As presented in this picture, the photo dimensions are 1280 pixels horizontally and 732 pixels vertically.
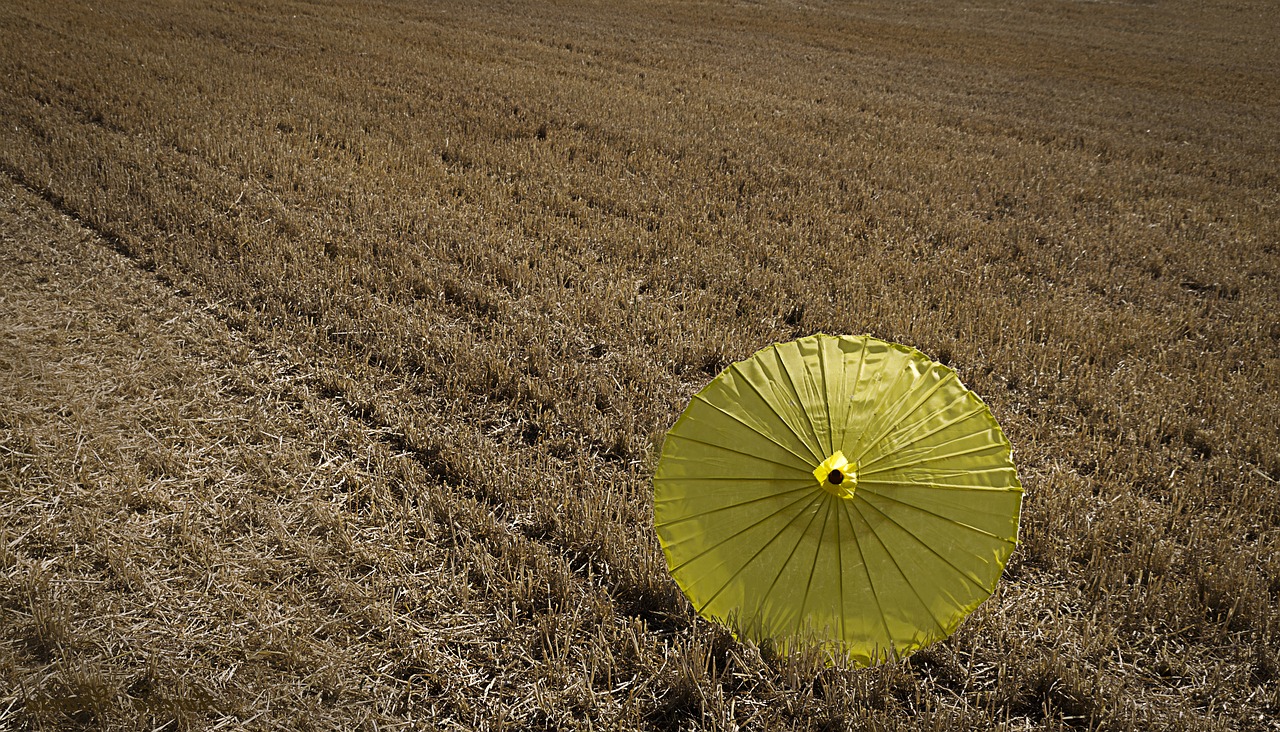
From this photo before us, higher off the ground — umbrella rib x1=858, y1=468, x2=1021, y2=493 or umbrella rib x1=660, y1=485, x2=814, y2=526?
umbrella rib x1=858, y1=468, x2=1021, y2=493

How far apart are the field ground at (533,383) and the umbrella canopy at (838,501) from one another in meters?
0.29

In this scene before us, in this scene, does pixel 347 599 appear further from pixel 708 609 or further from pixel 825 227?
pixel 825 227

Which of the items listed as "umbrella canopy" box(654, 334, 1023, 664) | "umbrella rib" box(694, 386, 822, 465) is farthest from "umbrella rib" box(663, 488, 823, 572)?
"umbrella rib" box(694, 386, 822, 465)

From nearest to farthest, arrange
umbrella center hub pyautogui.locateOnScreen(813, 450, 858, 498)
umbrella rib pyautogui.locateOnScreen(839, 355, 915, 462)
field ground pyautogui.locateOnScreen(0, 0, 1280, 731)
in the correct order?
umbrella center hub pyautogui.locateOnScreen(813, 450, 858, 498), umbrella rib pyautogui.locateOnScreen(839, 355, 915, 462), field ground pyautogui.locateOnScreen(0, 0, 1280, 731)

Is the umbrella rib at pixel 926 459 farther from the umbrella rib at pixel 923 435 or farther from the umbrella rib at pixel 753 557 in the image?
the umbrella rib at pixel 753 557

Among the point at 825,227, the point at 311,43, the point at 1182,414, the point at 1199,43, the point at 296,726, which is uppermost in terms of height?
the point at 1199,43

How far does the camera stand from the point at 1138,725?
2463mm

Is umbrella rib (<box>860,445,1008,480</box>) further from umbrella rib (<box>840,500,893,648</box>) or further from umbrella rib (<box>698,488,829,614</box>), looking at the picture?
umbrella rib (<box>698,488,829,614</box>)

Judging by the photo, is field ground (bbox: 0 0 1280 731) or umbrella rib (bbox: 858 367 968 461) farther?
field ground (bbox: 0 0 1280 731)

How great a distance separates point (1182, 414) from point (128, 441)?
5.22 metres

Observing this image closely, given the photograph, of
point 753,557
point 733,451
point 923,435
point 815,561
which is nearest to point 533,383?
point 733,451

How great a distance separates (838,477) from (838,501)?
9 cm

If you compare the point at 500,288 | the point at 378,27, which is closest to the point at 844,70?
the point at 378,27

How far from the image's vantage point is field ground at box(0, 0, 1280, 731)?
2.56 metres
